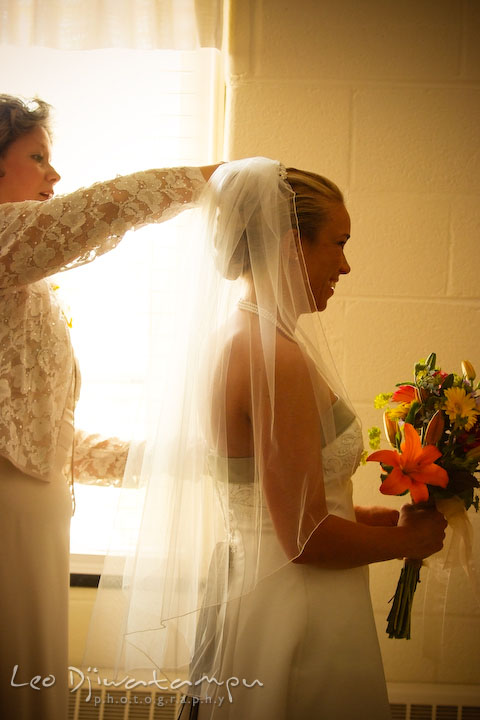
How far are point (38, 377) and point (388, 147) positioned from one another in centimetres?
129

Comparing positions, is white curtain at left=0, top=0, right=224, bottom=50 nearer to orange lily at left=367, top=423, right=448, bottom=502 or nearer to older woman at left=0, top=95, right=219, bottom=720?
older woman at left=0, top=95, right=219, bottom=720

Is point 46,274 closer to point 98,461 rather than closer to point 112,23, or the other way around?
point 98,461

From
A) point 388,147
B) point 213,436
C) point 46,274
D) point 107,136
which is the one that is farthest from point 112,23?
point 213,436

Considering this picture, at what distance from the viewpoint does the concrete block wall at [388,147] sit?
80.9 inches

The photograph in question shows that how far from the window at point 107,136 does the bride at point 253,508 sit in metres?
1.02

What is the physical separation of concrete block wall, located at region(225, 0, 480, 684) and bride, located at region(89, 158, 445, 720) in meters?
0.83

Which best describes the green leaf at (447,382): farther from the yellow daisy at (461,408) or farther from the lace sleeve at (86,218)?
the lace sleeve at (86,218)

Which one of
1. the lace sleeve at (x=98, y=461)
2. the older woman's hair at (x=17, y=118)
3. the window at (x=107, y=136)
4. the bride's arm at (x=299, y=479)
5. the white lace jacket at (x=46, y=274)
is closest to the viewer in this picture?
the bride's arm at (x=299, y=479)

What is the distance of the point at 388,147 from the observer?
206 centimetres

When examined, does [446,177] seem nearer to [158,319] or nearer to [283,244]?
[283,244]

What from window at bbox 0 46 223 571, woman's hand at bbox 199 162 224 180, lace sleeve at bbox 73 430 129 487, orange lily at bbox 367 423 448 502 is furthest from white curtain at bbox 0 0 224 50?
orange lily at bbox 367 423 448 502

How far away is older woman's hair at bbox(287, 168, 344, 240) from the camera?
1.27 m

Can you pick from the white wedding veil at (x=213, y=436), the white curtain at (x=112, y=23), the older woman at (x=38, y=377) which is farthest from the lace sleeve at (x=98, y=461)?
the white curtain at (x=112, y=23)

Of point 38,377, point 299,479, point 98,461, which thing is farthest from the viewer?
point 98,461
